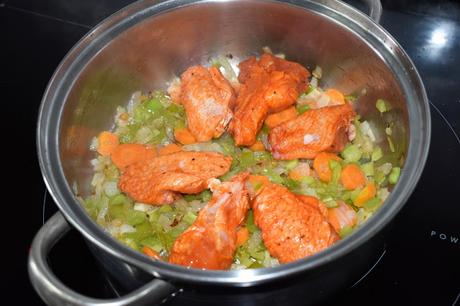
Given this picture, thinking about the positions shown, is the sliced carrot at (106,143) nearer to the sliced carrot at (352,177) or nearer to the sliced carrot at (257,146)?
the sliced carrot at (257,146)

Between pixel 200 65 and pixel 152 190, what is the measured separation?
709mm

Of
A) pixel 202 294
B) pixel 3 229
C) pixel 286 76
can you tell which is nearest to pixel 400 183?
pixel 202 294

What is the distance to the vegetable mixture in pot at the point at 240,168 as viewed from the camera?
1.64 metres

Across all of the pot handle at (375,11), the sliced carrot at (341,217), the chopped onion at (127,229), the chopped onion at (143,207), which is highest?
the pot handle at (375,11)

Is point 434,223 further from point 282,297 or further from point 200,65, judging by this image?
point 200,65

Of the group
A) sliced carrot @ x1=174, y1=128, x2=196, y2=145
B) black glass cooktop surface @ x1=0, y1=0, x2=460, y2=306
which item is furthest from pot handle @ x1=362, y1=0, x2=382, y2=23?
sliced carrot @ x1=174, y1=128, x2=196, y2=145

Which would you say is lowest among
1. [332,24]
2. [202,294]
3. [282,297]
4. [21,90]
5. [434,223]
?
[434,223]

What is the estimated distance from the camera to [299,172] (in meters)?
1.89

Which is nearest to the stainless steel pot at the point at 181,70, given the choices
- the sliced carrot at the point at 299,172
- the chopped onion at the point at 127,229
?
the chopped onion at the point at 127,229

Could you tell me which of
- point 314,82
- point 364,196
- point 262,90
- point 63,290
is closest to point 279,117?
point 262,90

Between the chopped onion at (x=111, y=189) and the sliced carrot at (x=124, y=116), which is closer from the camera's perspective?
the chopped onion at (x=111, y=189)

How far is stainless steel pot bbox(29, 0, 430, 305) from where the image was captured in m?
1.29

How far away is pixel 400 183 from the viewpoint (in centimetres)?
145

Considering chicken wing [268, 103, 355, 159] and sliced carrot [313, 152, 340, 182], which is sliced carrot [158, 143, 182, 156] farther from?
sliced carrot [313, 152, 340, 182]
